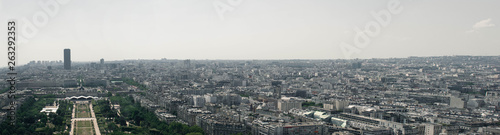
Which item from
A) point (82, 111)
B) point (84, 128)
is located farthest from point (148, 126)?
point (82, 111)

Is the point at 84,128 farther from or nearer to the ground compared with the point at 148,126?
nearer to the ground

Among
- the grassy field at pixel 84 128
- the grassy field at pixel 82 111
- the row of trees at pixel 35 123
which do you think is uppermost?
the row of trees at pixel 35 123

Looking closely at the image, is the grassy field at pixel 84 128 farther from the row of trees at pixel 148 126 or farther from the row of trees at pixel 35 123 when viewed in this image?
the row of trees at pixel 148 126

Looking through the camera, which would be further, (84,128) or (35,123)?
(35,123)

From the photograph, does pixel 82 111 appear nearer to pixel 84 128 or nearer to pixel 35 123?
pixel 35 123

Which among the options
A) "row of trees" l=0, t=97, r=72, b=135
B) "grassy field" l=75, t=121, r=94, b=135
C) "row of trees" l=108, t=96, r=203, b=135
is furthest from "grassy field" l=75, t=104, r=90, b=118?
"grassy field" l=75, t=121, r=94, b=135

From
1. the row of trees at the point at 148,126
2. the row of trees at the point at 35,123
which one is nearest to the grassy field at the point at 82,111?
the row of trees at the point at 35,123
